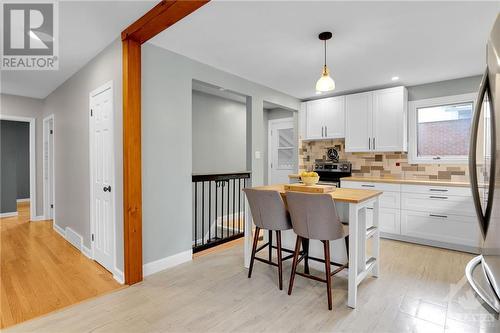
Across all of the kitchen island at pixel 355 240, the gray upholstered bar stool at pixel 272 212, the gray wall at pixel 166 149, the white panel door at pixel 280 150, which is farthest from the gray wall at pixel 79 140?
the white panel door at pixel 280 150

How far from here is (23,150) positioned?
254 inches

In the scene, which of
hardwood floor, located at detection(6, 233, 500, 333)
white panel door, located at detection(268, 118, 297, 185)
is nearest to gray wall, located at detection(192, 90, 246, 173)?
white panel door, located at detection(268, 118, 297, 185)

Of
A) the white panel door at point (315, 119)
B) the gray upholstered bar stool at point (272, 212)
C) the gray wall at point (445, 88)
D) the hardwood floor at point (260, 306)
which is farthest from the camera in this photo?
the white panel door at point (315, 119)

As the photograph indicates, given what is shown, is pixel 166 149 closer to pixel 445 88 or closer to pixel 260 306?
pixel 260 306

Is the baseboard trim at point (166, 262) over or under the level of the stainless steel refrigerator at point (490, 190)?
under

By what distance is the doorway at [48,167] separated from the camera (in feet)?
16.3

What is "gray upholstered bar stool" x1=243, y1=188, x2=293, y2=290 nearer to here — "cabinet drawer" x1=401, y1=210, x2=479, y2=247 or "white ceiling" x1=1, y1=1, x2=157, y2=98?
"white ceiling" x1=1, y1=1, x2=157, y2=98

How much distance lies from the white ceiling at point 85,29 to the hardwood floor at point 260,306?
7.99ft

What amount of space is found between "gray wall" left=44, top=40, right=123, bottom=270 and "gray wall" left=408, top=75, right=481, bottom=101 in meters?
4.28

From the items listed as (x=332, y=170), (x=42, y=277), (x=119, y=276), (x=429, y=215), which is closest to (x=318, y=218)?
(x=119, y=276)

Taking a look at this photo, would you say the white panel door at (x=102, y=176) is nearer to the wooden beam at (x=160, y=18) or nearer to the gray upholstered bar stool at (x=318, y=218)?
the wooden beam at (x=160, y=18)

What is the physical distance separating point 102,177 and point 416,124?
458 cm

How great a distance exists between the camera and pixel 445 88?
156 inches

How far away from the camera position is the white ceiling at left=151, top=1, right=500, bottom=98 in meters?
2.15
